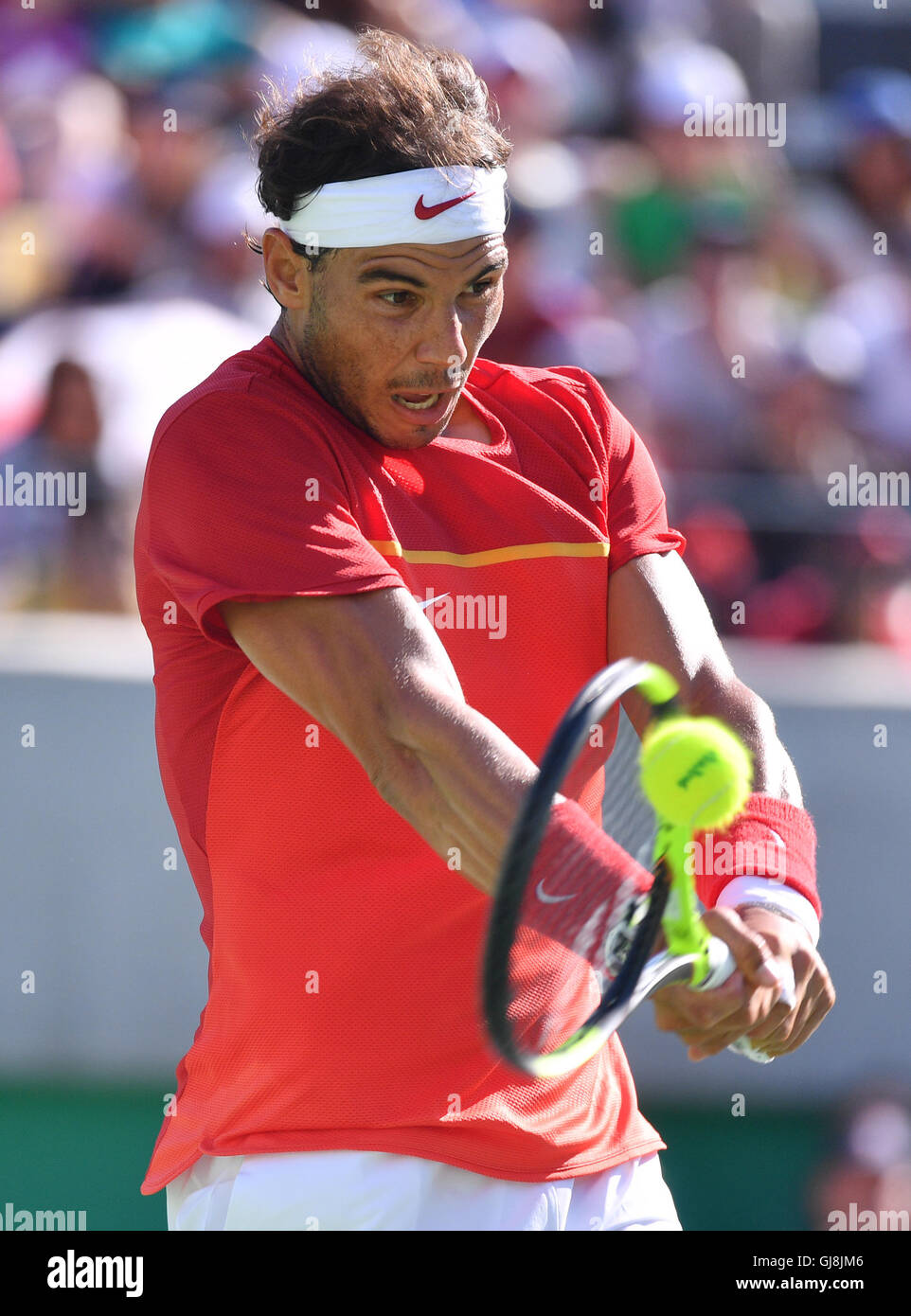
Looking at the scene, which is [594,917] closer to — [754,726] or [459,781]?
[459,781]

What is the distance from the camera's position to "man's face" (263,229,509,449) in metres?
2.29

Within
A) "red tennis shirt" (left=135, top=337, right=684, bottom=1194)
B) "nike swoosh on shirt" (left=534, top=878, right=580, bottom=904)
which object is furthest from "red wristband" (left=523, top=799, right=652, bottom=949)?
"red tennis shirt" (left=135, top=337, right=684, bottom=1194)

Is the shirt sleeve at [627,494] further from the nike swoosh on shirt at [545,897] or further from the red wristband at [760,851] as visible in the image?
the nike swoosh on shirt at [545,897]

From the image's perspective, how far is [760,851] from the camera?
7.36 ft

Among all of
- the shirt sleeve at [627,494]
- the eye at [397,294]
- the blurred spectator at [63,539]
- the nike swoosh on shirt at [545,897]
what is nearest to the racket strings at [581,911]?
the nike swoosh on shirt at [545,897]

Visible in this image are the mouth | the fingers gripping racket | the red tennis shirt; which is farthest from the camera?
the mouth

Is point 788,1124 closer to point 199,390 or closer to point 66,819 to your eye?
point 66,819

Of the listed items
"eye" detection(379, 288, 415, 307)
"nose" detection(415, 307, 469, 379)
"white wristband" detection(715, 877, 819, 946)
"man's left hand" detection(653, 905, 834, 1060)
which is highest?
"eye" detection(379, 288, 415, 307)

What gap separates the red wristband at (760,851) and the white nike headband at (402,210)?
875 millimetres

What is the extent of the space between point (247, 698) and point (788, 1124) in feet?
10.5

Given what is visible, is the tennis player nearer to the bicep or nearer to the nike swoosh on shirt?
the bicep

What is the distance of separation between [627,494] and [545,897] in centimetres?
76

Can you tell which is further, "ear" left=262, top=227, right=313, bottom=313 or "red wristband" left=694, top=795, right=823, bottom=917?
"ear" left=262, top=227, right=313, bottom=313

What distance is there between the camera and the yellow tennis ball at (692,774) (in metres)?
1.91
